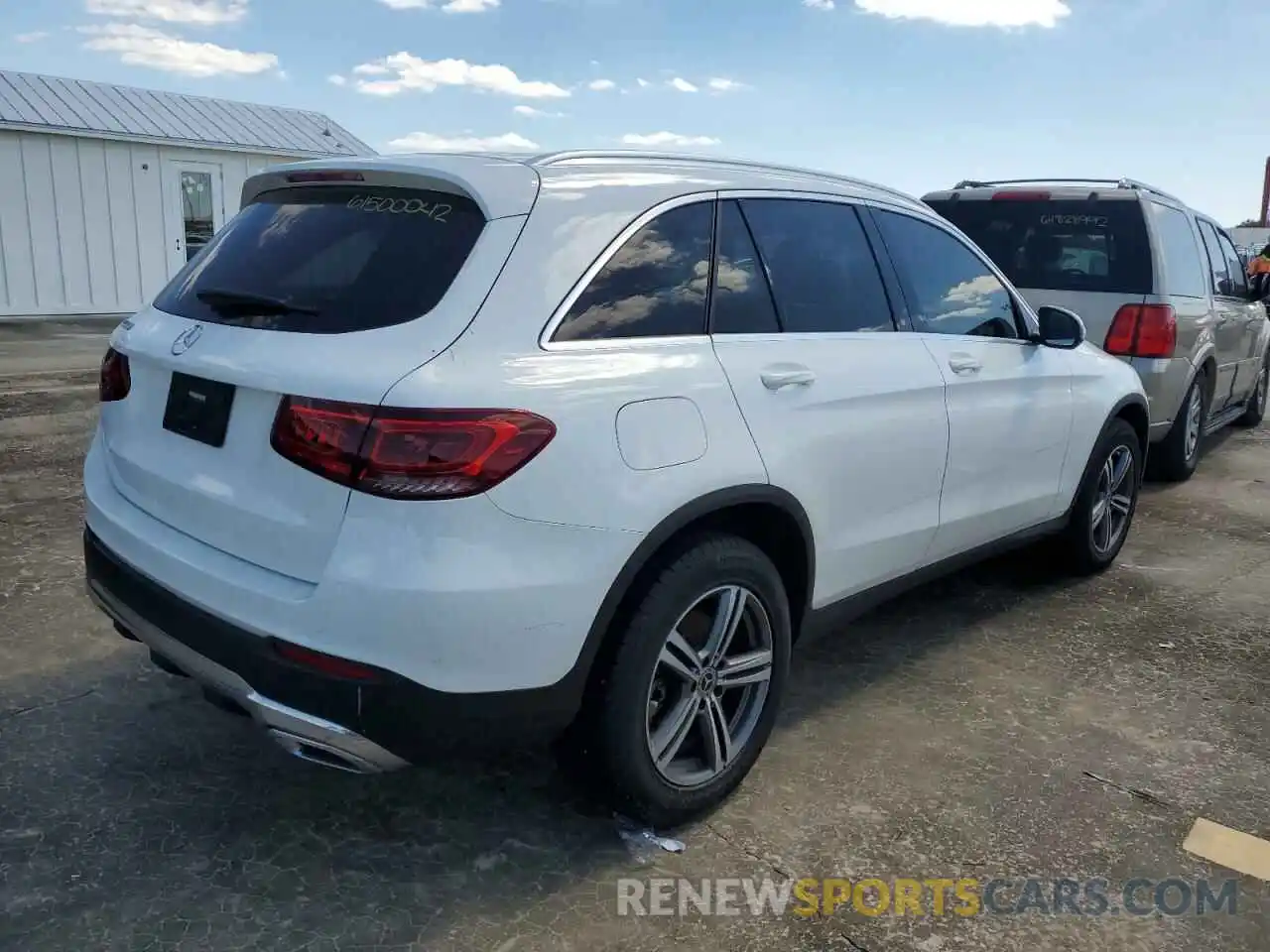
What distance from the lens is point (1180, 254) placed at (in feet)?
21.4

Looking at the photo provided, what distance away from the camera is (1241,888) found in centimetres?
268

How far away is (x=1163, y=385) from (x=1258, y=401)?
4.14m

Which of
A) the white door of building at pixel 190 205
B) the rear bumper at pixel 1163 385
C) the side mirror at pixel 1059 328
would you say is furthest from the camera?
the white door of building at pixel 190 205

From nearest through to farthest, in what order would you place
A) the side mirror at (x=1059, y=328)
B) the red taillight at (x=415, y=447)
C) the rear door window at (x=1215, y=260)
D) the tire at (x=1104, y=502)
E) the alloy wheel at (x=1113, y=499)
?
the red taillight at (x=415, y=447) → the side mirror at (x=1059, y=328) → the tire at (x=1104, y=502) → the alloy wheel at (x=1113, y=499) → the rear door window at (x=1215, y=260)

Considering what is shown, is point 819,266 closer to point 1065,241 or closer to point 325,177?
point 325,177

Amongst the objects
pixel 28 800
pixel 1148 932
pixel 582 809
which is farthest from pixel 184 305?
pixel 1148 932

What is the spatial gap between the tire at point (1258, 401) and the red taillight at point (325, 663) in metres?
9.21

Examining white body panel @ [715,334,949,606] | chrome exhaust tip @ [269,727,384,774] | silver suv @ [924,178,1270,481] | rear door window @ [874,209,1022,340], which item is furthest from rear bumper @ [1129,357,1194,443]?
chrome exhaust tip @ [269,727,384,774]

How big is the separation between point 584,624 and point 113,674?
2.14m

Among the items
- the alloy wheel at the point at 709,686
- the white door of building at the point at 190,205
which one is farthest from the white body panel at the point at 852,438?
the white door of building at the point at 190,205

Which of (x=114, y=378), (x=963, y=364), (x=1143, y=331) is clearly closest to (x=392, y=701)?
(x=114, y=378)

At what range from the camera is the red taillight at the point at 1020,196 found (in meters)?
6.36

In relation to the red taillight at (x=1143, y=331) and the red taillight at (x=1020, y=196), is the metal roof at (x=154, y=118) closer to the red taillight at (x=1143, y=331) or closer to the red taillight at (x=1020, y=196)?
the red taillight at (x=1020, y=196)

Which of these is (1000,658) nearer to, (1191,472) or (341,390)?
(341,390)
